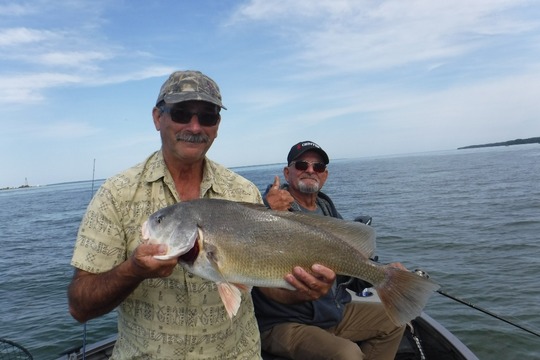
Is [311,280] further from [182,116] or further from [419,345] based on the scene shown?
[419,345]

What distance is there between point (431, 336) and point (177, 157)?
4.70m

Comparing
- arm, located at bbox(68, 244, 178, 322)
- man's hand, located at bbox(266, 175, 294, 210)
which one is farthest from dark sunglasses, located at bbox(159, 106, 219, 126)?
man's hand, located at bbox(266, 175, 294, 210)

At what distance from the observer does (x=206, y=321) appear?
2.71 meters

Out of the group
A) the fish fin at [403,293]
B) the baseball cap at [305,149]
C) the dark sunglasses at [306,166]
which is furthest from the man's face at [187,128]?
the baseball cap at [305,149]

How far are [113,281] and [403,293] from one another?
2072 millimetres

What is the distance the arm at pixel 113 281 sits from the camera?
2279mm

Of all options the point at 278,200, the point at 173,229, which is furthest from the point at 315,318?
the point at 173,229

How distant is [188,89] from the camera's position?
113 inches

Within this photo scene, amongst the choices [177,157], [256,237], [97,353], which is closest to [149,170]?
[177,157]

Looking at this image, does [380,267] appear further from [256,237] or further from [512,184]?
[512,184]

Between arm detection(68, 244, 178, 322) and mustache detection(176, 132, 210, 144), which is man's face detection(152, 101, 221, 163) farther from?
arm detection(68, 244, 178, 322)

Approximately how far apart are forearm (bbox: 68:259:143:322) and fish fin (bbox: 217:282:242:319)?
0.52 meters

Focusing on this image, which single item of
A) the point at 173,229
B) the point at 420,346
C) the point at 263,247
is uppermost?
the point at 173,229

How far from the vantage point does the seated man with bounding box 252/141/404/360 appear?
4199mm
